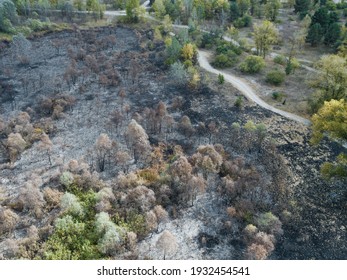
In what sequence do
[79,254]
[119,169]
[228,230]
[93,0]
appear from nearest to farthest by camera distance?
[79,254] → [228,230] → [119,169] → [93,0]

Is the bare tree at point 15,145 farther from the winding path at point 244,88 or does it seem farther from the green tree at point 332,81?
the green tree at point 332,81

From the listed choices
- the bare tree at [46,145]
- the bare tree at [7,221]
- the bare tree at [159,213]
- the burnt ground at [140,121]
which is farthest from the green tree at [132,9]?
the bare tree at [7,221]

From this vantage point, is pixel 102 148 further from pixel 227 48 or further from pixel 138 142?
pixel 227 48

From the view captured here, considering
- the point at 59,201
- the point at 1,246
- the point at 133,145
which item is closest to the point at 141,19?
the point at 133,145

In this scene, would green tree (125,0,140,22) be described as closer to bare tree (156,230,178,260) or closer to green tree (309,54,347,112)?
green tree (309,54,347,112)

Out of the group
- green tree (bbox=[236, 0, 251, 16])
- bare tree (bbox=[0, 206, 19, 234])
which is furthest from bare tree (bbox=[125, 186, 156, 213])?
green tree (bbox=[236, 0, 251, 16])

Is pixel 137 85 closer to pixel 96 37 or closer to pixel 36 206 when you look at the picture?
pixel 96 37

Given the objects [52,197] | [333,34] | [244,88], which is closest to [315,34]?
[333,34]
